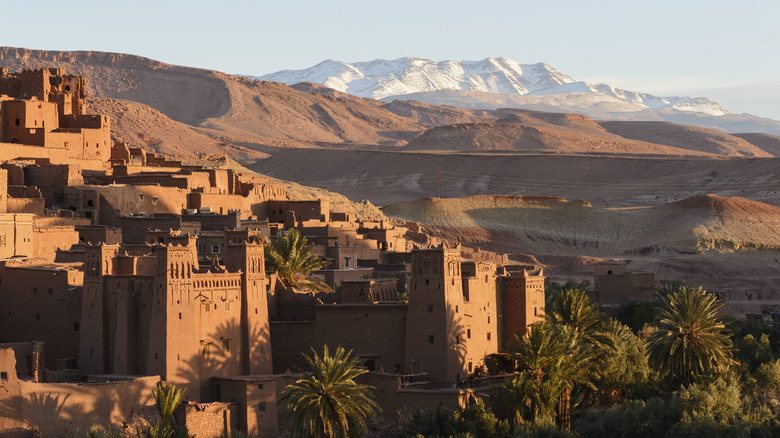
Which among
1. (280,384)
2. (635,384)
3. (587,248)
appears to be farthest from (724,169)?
(280,384)

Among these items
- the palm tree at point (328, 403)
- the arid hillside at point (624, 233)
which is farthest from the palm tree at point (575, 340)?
the arid hillside at point (624, 233)

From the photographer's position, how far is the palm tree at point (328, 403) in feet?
100

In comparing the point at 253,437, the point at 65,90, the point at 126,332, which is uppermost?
the point at 65,90

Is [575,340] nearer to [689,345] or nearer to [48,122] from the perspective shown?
[689,345]

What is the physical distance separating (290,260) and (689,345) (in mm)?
12469

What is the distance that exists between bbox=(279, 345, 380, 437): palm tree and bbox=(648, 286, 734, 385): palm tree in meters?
10.4

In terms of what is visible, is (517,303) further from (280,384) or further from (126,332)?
(126,332)

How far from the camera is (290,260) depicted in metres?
41.2

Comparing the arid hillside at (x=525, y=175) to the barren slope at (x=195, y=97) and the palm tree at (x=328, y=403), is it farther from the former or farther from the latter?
the palm tree at (x=328, y=403)

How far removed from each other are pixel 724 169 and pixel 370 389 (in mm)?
93097

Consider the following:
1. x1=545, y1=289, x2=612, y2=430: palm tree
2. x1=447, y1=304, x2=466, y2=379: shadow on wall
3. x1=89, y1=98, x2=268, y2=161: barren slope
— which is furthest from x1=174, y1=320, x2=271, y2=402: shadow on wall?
x1=89, y1=98, x2=268, y2=161: barren slope

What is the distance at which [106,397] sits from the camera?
3017cm

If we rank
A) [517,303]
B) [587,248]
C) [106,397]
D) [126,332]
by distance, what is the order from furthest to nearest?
[587,248]
[517,303]
[126,332]
[106,397]

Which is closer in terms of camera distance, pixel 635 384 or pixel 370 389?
pixel 370 389
